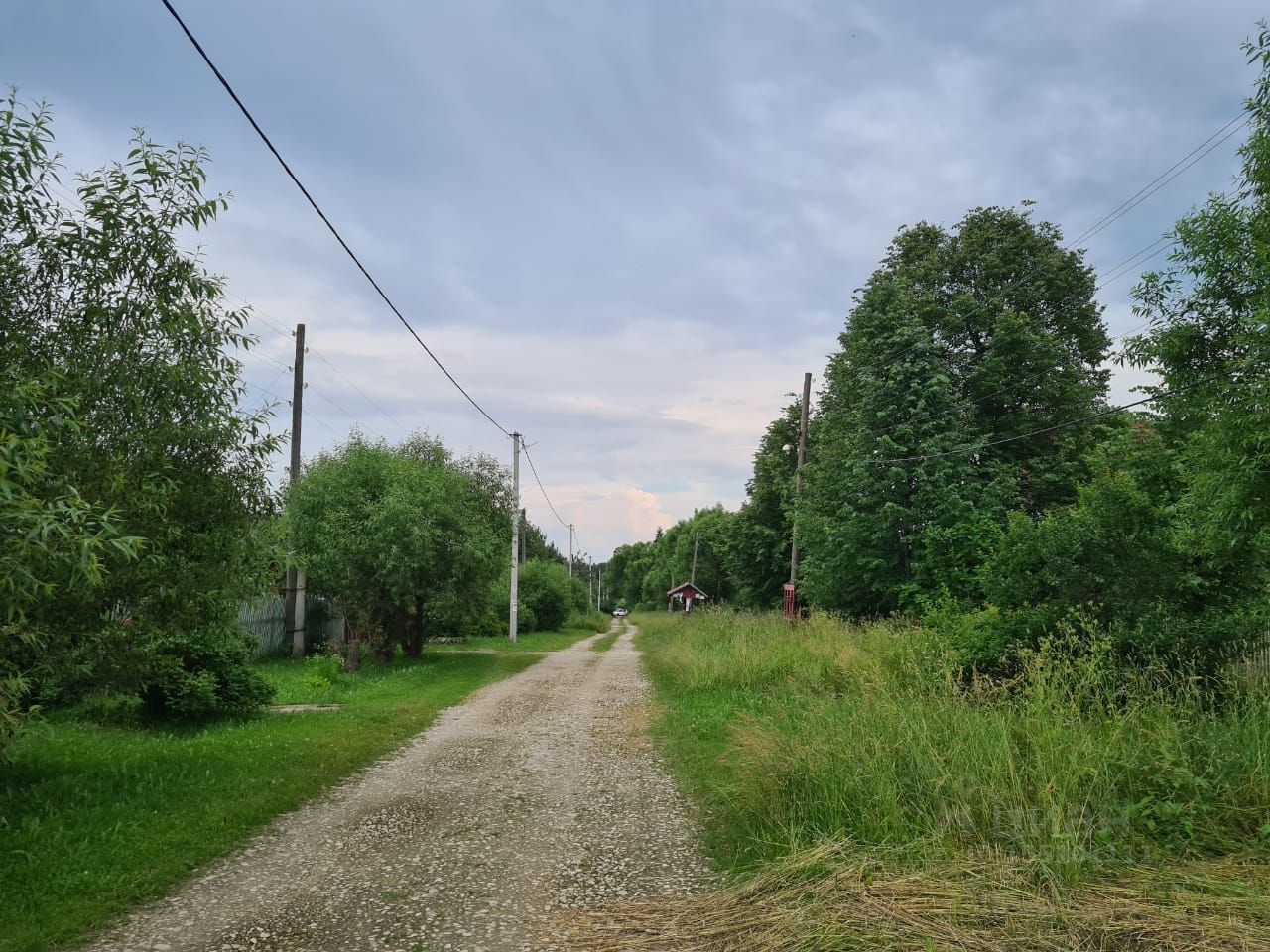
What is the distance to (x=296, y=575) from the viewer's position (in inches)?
761

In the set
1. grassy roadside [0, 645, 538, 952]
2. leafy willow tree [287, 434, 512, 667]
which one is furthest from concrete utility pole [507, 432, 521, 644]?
grassy roadside [0, 645, 538, 952]

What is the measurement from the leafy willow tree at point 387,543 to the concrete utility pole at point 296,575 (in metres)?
0.36

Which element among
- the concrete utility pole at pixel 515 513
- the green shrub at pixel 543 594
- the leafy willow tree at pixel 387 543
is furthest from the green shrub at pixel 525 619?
the leafy willow tree at pixel 387 543

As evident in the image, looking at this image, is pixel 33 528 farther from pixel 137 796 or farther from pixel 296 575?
pixel 296 575

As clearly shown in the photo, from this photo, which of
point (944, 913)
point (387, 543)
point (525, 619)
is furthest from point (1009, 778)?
point (525, 619)

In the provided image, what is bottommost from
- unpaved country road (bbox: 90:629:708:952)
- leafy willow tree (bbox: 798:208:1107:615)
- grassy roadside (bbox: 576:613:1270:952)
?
unpaved country road (bbox: 90:629:708:952)

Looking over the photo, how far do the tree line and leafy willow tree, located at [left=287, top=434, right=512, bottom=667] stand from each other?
10.4 metres

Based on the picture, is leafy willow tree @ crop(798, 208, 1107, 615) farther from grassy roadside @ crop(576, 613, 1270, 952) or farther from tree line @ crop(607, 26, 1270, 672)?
grassy roadside @ crop(576, 613, 1270, 952)

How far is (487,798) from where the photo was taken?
6836 mm

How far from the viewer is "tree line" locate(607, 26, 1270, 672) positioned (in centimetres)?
872

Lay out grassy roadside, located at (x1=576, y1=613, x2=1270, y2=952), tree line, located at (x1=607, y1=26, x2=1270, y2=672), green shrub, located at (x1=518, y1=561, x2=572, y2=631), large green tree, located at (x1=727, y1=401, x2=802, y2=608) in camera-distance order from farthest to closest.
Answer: green shrub, located at (x1=518, y1=561, x2=572, y2=631) → large green tree, located at (x1=727, y1=401, x2=802, y2=608) → tree line, located at (x1=607, y1=26, x2=1270, y2=672) → grassy roadside, located at (x1=576, y1=613, x2=1270, y2=952)

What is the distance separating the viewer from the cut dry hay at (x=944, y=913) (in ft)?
11.3

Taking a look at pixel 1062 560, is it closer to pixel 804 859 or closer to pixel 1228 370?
pixel 1228 370

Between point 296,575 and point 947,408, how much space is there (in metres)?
17.8
